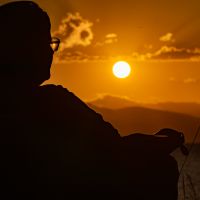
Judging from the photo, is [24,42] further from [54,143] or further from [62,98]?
[54,143]

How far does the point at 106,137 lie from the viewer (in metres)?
2.55

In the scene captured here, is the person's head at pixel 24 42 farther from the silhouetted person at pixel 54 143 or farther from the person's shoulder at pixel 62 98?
the person's shoulder at pixel 62 98

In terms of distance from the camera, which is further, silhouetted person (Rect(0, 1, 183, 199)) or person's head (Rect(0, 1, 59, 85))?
person's head (Rect(0, 1, 59, 85))

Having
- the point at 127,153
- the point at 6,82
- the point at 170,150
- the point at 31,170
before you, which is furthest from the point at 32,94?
the point at 170,150

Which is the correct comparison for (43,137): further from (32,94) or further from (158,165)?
(158,165)

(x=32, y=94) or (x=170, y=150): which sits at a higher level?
(x=32, y=94)

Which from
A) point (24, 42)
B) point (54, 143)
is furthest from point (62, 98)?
point (24, 42)

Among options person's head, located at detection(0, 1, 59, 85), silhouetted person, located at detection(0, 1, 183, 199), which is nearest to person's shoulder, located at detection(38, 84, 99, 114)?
silhouetted person, located at detection(0, 1, 183, 199)

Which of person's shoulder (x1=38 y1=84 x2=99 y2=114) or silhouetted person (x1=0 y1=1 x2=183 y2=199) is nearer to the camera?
silhouetted person (x1=0 y1=1 x2=183 y2=199)

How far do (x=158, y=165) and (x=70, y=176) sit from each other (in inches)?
16.9

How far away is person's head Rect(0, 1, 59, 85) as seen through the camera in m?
2.65

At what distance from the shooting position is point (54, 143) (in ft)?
8.22

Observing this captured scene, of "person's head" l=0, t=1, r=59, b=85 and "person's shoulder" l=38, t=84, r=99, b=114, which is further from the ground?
"person's head" l=0, t=1, r=59, b=85

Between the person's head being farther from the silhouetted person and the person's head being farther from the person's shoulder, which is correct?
the person's shoulder
